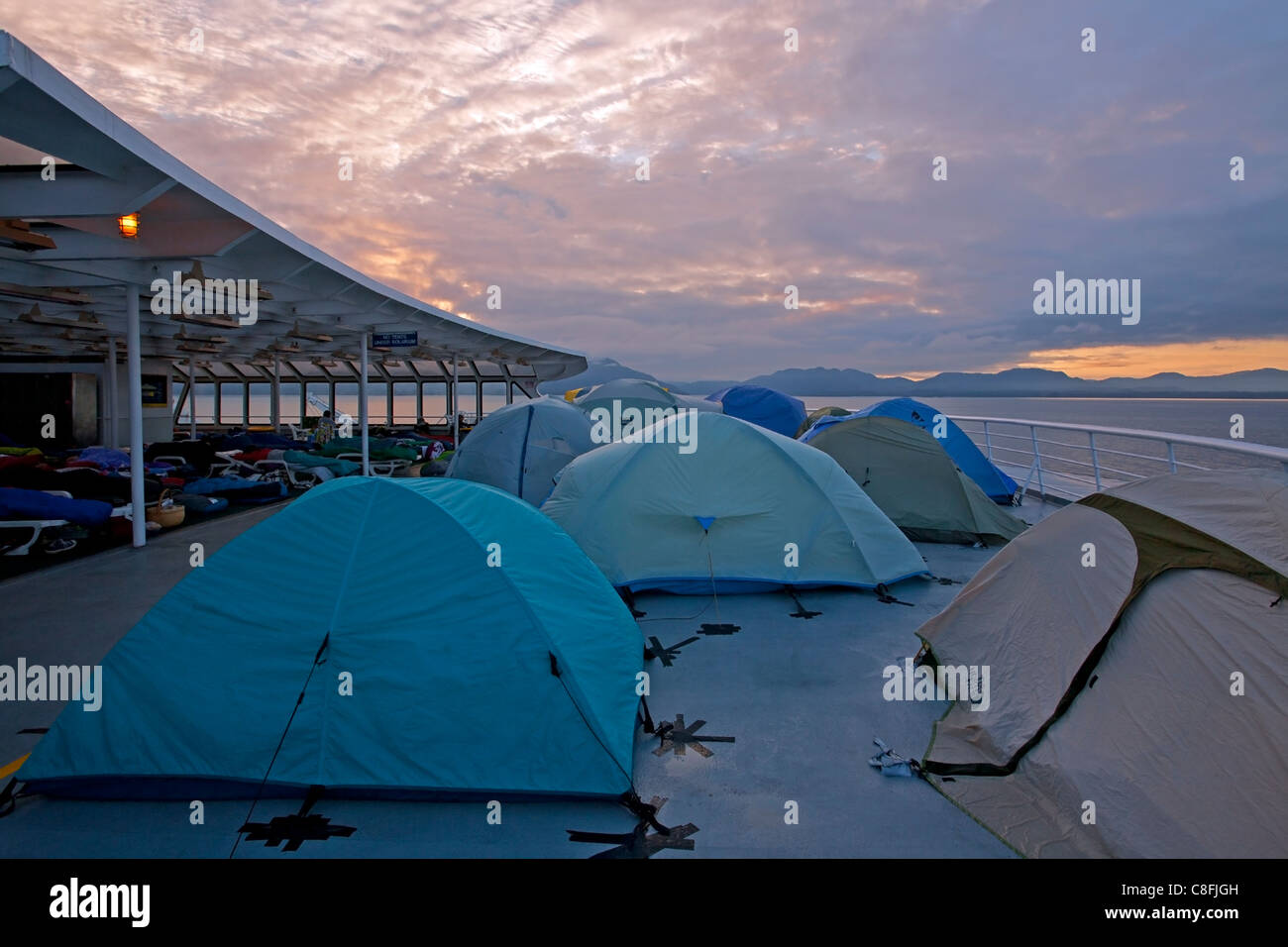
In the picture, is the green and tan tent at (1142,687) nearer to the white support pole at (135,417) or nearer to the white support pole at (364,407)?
the white support pole at (135,417)

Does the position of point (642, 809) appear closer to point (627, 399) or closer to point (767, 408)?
point (627, 399)

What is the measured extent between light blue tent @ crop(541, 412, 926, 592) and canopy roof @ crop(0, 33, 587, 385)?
4.70 m

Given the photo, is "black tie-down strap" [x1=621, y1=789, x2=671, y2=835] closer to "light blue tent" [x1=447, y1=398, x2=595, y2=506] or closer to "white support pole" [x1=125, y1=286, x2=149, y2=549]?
"light blue tent" [x1=447, y1=398, x2=595, y2=506]

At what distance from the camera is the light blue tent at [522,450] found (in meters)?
11.7

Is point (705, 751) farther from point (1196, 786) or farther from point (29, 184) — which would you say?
point (29, 184)

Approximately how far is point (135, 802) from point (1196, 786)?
15.5 ft

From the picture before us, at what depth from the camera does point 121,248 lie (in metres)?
7.90

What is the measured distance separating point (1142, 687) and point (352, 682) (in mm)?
3709

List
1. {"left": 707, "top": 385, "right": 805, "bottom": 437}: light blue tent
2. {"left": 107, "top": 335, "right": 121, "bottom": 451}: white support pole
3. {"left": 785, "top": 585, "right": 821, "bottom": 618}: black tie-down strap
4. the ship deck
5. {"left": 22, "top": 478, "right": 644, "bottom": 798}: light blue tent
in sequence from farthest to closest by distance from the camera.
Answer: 1. {"left": 707, "top": 385, "right": 805, "bottom": 437}: light blue tent
2. {"left": 107, "top": 335, "right": 121, "bottom": 451}: white support pole
3. {"left": 785, "top": 585, "right": 821, "bottom": 618}: black tie-down strap
4. {"left": 22, "top": 478, "right": 644, "bottom": 798}: light blue tent
5. the ship deck

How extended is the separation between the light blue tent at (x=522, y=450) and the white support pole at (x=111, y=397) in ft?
41.7

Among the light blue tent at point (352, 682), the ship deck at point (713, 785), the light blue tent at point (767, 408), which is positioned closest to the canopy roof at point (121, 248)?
the light blue tent at point (352, 682)

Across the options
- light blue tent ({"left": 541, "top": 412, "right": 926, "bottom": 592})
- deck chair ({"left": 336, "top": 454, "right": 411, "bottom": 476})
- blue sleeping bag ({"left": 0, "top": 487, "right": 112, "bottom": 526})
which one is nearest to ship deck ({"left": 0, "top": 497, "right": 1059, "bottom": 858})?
light blue tent ({"left": 541, "top": 412, "right": 926, "bottom": 592})

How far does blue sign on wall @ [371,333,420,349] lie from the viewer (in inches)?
590

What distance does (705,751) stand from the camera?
4.03 m
